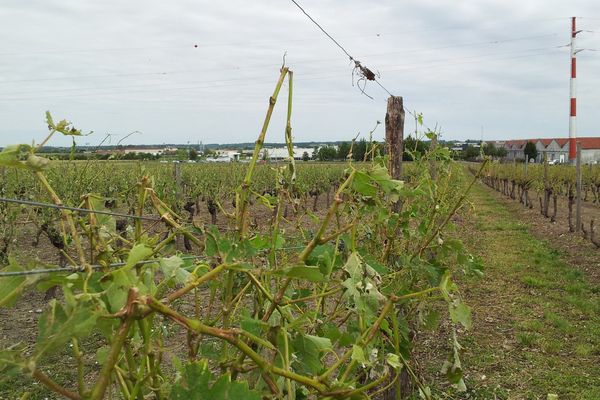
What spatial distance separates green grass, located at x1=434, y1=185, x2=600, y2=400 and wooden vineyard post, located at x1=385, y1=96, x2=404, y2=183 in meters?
1.73

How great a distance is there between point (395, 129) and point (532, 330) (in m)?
3.02

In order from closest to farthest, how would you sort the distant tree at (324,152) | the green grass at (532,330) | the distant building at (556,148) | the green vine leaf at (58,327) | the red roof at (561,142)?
the green vine leaf at (58,327), the green grass at (532,330), the distant tree at (324,152), the distant building at (556,148), the red roof at (561,142)

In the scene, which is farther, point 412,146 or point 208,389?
point 412,146

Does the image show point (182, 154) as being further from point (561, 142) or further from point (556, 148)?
point (561, 142)

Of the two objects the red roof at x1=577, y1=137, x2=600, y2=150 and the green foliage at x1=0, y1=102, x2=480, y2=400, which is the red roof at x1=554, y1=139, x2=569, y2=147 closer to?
the red roof at x1=577, y1=137, x2=600, y2=150

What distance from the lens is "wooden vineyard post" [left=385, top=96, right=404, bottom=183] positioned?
3.32 meters

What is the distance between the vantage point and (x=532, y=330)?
5234 millimetres

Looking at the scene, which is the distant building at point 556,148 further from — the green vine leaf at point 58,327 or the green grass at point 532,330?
the green vine leaf at point 58,327

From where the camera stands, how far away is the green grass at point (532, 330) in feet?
13.2

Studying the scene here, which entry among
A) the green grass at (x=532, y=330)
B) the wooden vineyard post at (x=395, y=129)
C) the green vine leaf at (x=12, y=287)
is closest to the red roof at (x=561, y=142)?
the green grass at (x=532, y=330)

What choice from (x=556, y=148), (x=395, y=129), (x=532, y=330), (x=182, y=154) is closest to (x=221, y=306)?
(x=395, y=129)

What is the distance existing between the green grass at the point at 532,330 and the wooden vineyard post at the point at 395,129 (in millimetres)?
1729

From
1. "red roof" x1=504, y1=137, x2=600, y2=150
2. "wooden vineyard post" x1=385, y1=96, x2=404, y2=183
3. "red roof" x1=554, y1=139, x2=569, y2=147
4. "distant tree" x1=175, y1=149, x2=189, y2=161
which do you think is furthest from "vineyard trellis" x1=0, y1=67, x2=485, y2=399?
"red roof" x1=554, y1=139, x2=569, y2=147

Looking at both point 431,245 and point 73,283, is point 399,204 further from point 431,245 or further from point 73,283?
point 73,283
